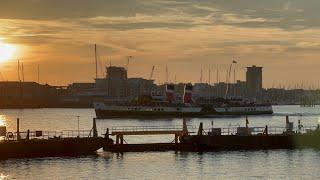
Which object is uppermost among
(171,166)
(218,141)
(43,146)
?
(218,141)

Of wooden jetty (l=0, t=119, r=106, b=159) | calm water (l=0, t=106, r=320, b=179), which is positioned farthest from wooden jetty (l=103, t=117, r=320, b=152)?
wooden jetty (l=0, t=119, r=106, b=159)

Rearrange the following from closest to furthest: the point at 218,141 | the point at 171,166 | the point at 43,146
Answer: the point at 171,166
the point at 43,146
the point at 218,141

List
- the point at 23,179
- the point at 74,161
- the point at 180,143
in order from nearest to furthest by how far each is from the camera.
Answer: the point at 23,179 < the point at 74,161 < the point at 180,143

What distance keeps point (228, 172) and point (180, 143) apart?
17.8m

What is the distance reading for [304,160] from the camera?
87750 mm

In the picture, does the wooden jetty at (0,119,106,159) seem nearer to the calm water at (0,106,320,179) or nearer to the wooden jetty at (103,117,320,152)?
the calm water at (0,106,320,179)

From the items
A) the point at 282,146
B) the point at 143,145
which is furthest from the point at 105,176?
the point at 282,146

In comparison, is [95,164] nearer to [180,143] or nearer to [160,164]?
[160,164]

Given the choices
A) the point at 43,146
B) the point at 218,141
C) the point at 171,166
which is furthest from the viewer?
the point at 218,141

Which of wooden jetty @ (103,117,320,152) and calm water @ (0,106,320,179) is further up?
wooden jetty @ (103,117,320,152)

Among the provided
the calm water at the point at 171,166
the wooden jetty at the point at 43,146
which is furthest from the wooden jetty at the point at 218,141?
the wooden jetty at the point at 43,146

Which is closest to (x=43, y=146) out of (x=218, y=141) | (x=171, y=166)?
(x=171, y=166)

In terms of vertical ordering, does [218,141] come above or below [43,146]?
above

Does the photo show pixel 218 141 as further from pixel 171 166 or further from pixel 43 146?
pixel 43 146
